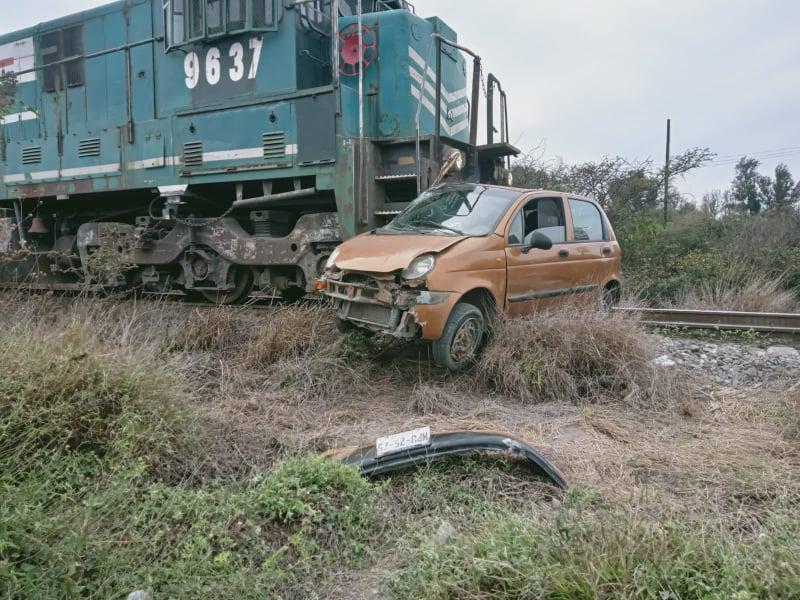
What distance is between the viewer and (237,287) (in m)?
7.31

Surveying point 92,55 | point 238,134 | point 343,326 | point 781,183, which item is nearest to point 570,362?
point 343,326

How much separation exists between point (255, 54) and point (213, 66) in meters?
0.61

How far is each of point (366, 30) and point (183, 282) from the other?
3892mm

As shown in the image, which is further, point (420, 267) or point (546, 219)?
point (546, 219)

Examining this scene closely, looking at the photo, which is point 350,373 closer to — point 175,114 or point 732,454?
point 732,454

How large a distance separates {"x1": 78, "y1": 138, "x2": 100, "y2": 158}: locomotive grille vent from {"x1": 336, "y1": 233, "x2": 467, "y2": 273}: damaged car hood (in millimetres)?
4754

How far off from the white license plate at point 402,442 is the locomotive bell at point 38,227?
819 cm

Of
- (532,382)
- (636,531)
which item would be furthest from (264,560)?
(532,382)

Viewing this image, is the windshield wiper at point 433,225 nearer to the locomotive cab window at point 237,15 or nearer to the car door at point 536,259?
the car door at point 536,259

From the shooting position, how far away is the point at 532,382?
449 centimetres

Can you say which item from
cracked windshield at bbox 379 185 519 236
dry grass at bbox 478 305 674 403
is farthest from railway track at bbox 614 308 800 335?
cracked windshield at bbox 379 185 519 236

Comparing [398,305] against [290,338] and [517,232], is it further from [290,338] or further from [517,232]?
[517,232]

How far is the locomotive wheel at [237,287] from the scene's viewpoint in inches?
283

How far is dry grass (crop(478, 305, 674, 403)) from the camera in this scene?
448cm
